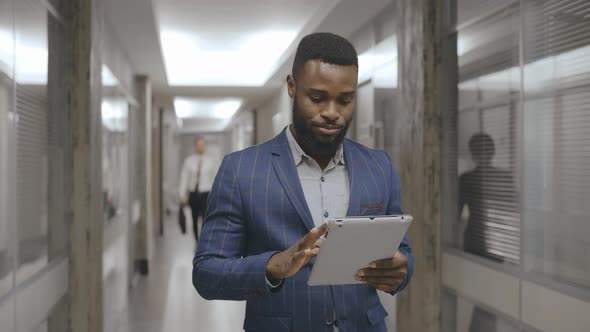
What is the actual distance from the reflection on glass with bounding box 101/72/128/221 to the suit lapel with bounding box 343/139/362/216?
398cm

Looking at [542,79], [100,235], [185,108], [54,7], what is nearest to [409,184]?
[542,79]

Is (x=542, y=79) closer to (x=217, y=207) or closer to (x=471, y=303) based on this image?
(x=471, y=303)

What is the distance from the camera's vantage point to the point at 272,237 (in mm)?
1528

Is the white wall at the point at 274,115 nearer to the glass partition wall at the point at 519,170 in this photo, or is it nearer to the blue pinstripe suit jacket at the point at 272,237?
the glass partition wall at the point at 519,170

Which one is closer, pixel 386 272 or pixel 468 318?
pixel 386 272

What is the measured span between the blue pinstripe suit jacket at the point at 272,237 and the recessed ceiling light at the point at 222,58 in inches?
284

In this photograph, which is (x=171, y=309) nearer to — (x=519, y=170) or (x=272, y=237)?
(x=519, y=170)

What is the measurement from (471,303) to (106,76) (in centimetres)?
405

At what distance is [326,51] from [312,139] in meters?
0.23

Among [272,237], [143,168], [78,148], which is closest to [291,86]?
[272,237]

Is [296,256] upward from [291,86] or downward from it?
downward

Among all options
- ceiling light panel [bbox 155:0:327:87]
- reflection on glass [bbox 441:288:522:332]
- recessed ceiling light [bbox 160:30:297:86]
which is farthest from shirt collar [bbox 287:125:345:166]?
recessed ceiling light [bbox 160:30:297:86]

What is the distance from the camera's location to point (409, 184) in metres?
4.52

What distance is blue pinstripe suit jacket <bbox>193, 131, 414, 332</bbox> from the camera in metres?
1.53
